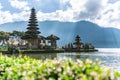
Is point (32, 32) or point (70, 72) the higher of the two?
point (32, 32)

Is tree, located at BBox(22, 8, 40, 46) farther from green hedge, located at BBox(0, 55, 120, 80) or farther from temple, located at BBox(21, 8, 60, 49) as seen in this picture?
green hedge, located at BBox(0, 55, 120, 80)

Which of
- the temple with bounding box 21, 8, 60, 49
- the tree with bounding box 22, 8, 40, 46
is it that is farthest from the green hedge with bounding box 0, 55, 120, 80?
the tree with bounding box 22, 8, 40, 46

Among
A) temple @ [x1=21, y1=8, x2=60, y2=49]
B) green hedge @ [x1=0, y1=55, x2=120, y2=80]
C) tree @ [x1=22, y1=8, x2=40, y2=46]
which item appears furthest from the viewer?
tree @ [x1=22, y1=8, x2=40, y2=46]

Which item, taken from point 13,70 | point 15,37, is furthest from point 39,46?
point 13,70

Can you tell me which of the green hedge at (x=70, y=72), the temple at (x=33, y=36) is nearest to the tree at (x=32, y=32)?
the temple at (x=33, y=36)

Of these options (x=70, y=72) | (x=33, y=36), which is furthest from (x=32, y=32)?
(x=70, y=72)

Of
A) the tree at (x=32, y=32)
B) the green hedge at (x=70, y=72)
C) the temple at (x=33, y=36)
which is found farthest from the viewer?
the tree at (x=32, y=32)

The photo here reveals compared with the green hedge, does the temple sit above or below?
above

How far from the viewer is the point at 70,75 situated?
724 cm

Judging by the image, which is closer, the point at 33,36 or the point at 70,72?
the point at 70,72

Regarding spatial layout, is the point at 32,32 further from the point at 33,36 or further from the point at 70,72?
the point at 70,72

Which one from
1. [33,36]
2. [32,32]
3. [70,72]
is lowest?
[70,72]

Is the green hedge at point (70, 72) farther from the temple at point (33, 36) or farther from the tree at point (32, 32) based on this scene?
the tree at point (32, 32)

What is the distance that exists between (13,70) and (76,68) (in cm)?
269
